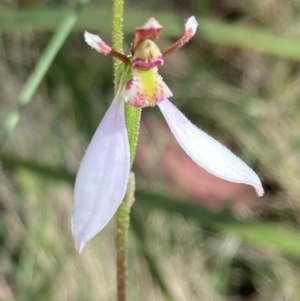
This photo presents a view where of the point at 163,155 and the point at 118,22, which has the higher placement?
the point at 163,155

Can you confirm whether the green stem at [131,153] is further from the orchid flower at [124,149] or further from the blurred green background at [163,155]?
the blurred green background at [163,155]

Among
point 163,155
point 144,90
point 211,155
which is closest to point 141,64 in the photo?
point 144,90

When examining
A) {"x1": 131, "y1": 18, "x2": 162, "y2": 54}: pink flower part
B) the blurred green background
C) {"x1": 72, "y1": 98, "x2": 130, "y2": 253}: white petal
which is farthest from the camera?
the blurred green background

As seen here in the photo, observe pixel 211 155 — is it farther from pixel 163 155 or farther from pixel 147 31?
pixel 163 155

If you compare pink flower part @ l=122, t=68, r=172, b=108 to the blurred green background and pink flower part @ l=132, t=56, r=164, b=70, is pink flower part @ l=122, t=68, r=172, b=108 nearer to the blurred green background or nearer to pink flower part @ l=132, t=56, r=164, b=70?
pink flower part @ l=132, t=56, r=164, b=70

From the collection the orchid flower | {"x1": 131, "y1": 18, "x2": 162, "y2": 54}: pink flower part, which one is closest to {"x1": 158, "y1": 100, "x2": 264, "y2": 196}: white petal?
the orchid flower

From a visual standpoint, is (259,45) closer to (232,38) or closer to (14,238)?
(232,38)

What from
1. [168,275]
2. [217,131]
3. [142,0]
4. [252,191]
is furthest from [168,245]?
[142,0]
